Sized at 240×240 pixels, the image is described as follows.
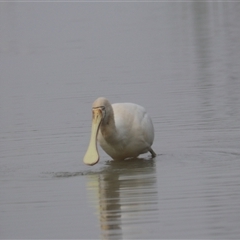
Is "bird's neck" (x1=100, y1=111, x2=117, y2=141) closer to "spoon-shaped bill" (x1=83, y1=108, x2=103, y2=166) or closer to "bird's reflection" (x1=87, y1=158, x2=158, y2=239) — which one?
"spoon-shaped bill" (x1=83, y1=108, x2=103, y2=166)

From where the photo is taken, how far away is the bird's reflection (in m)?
10.3

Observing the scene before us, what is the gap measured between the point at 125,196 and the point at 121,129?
2.10m

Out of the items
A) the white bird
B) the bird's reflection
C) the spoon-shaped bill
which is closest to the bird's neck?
the white bird

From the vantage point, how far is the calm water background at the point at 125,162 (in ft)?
34.7

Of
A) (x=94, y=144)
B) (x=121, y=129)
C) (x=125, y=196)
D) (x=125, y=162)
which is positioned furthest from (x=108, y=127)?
→ (x=125, y=196)

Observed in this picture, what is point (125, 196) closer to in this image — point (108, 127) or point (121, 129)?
point (108, 127)

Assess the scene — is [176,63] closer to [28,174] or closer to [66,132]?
[66,132]

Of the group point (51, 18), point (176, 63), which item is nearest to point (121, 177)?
point (176, 63)

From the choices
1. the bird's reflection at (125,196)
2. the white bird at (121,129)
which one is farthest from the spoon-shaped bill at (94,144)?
the bird's reflection at (125,196)

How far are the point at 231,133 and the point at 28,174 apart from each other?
3.16 meters

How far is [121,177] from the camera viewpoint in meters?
13.0

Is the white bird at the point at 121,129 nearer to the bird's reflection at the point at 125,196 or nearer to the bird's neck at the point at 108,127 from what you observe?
the bird's neck at the point at 108,127

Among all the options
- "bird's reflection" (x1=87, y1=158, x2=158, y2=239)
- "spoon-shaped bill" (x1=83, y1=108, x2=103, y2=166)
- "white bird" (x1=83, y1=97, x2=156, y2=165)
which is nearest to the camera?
"bird's reflection" (x1=87, y1=158, x2=158, y2=239)

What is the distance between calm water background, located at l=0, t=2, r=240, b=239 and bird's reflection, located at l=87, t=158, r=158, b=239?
0.04 feet
